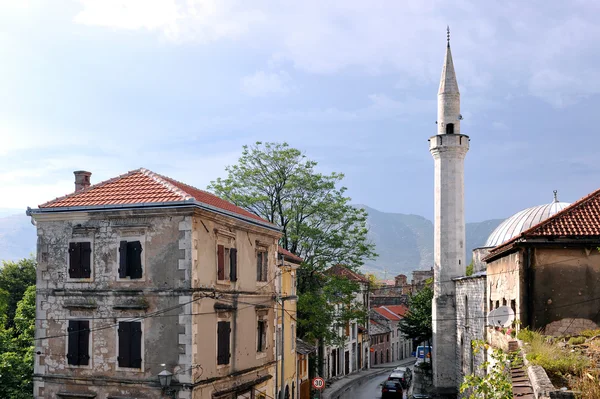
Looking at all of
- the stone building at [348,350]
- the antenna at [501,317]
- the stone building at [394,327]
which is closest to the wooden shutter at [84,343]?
the antenna at [501,317]

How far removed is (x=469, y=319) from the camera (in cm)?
3944

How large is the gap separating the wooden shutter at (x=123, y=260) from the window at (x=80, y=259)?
1203mm

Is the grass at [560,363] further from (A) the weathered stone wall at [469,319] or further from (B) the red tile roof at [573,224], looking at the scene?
(A) the weathered stone wall at [469,319]

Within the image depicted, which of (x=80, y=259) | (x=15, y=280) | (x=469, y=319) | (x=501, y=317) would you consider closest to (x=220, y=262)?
(x=80, y=259)

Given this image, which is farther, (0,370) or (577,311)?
(0,370)

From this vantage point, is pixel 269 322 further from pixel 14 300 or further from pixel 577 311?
pixel 14 300

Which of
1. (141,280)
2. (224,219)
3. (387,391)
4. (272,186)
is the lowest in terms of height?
(387,391)

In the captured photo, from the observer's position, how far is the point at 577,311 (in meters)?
21.2

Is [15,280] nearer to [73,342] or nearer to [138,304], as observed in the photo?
[73,342]

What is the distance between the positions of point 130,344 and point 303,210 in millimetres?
21685

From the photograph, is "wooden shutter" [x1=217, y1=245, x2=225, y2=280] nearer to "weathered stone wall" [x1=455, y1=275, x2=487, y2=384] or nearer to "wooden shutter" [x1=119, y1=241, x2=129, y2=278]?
"wooden shutter" [x1=119, y1=241, x2=129, y2=278]

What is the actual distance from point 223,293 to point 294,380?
15292mm

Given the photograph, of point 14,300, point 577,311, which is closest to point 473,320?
point 577,311

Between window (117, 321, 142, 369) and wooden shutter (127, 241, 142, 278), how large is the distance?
163 centimetres
